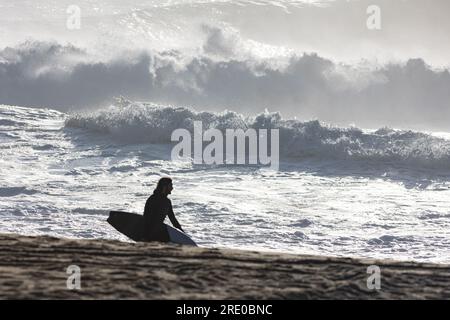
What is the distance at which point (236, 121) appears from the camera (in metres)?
23.2

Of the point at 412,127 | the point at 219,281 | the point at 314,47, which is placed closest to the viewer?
the point at 219,281

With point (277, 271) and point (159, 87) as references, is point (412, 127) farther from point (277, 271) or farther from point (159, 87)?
point (277, 271)

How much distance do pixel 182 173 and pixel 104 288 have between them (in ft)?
40.3

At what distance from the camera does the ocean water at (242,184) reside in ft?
43.9

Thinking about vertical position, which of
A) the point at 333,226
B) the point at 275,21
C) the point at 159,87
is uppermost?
the point at 275,21

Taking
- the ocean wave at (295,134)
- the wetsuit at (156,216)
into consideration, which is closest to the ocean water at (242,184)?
the ocean wave at (295,134)

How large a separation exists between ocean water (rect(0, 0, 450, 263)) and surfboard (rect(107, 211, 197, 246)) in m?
1.81

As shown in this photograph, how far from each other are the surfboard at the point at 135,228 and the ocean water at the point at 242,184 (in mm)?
1690

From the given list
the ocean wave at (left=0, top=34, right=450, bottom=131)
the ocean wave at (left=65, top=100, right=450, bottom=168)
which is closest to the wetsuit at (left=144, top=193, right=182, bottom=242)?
the ocean wave at (left=65, top=100, right=450, bottom=168)

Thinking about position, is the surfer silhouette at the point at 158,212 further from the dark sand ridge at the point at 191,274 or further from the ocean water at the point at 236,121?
A: the ocean water at the point at 236,121

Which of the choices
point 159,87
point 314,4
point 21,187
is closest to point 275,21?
point 314,4

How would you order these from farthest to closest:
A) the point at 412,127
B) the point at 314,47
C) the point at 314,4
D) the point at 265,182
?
1. the point at 314,4
2. the point at 314,47
3. the point at 412,127
4. the point at 265,182

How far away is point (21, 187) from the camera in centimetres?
1609

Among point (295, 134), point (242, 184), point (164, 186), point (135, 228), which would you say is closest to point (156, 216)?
point (164, 186)
